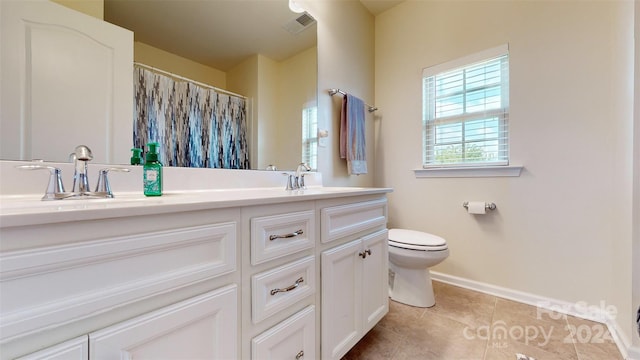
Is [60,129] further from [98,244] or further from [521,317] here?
[521,317]

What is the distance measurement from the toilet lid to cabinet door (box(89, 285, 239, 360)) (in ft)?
4.06

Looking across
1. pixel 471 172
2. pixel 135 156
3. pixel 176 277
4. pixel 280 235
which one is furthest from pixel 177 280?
pixel 471 172

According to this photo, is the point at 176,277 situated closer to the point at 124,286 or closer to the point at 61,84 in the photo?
the point at 124,286

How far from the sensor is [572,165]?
1550mm

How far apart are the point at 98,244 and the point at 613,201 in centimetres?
231

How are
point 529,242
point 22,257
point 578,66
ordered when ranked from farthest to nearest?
point 529,242 < point 578,66 < point 22,257

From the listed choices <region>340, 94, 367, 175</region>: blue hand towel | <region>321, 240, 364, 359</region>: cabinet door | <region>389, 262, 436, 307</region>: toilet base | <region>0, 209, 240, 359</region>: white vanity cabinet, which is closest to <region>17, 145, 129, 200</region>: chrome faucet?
<region>0, 209, 240, 359</region>: white vanity cabinet

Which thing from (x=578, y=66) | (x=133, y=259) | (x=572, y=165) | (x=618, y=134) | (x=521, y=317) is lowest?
(x=521, y=317)

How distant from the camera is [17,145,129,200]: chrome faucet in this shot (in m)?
0.69

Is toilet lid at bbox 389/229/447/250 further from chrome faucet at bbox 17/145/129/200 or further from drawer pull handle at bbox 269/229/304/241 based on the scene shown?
chrome faucet at bbox 17/145/129/200

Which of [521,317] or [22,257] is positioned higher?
[22,257]

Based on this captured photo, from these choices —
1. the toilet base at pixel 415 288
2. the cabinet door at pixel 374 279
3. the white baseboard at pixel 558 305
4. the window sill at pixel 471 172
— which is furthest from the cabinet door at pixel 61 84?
the white baseboard at pixel 558 305

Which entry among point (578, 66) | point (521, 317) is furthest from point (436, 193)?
point (578, 66)

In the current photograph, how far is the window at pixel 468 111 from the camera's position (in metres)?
1.81
